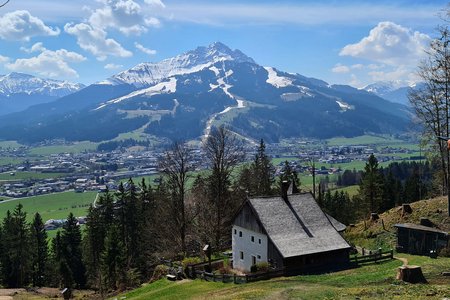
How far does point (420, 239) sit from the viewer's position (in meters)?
44.4

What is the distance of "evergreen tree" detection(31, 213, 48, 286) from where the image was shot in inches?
3312

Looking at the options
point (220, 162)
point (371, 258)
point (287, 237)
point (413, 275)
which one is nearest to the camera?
point (413, 275)

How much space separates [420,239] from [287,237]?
1313 cm

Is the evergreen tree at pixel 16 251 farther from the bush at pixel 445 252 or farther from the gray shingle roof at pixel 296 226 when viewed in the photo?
the bush at pixel 445 252

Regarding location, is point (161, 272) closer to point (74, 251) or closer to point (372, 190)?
point (372, 190)

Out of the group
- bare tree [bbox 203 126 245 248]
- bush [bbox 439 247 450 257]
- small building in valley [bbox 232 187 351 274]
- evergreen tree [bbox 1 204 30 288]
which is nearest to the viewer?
small building in valley [bbox 232 187 351 274]

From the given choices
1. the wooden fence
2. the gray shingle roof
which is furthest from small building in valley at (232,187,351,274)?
the wooden fence

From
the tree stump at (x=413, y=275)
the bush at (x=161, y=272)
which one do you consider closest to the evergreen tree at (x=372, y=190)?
the bush at (x=161, y=272)

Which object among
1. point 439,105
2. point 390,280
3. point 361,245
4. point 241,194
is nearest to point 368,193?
point 241,194

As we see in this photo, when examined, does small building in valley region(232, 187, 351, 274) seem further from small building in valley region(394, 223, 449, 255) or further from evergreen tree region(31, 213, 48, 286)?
evergreen tree region(31, 213, 48, 286)

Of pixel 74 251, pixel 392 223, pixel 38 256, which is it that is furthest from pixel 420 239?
pixel 38 256

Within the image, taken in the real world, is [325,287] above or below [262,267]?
above

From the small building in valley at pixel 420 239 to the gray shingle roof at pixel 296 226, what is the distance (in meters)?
6.70

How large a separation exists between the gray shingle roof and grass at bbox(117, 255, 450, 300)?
12.7 ft
